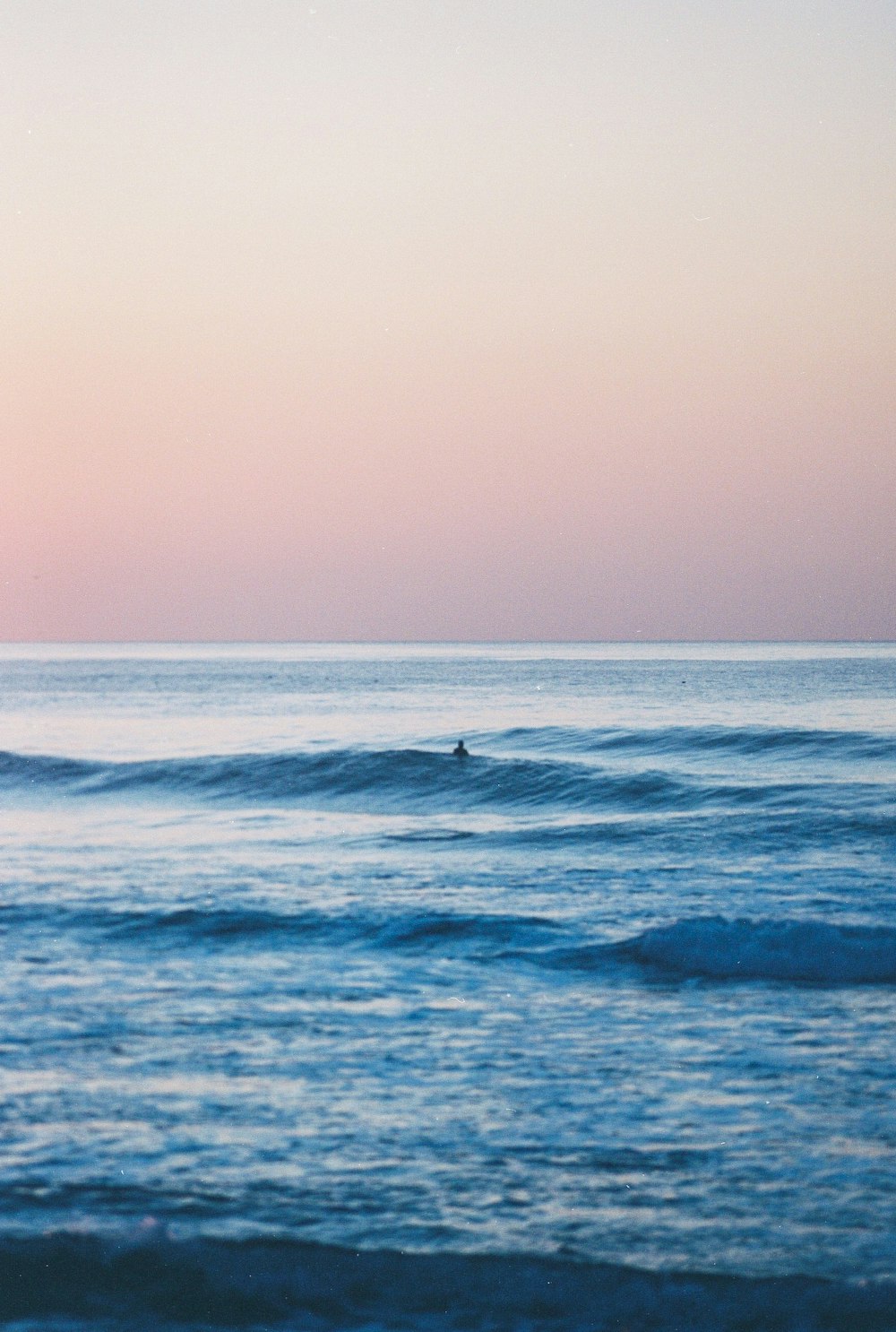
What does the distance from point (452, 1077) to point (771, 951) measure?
13.9ft

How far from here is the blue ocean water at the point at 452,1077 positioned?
488 cm

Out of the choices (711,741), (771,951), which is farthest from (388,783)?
(771,951)

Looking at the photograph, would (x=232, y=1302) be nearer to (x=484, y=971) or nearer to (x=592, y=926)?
(x=484, y=971)

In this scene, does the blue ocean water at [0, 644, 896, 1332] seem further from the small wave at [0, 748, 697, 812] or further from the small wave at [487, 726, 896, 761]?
the small wave at [487, 726, 896, 761]

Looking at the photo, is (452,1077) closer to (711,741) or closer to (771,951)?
(771,951)

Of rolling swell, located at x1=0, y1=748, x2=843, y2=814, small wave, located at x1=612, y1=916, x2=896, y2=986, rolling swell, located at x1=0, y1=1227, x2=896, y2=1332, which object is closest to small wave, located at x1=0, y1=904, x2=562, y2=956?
small wave, located at x1=612, y1=916, x2=896, y2=986

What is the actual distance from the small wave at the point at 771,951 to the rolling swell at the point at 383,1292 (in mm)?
5064

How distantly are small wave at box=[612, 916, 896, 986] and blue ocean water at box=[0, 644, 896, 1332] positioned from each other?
1.8 inches

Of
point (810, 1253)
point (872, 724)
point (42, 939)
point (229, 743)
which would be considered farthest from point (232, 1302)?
point (872, 724)

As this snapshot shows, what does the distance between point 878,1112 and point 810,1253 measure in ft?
5.78

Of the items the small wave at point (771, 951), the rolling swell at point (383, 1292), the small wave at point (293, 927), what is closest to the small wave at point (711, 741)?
the small wave at point (771, 951)

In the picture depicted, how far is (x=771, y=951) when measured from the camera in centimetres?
1040

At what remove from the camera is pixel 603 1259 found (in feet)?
16.4

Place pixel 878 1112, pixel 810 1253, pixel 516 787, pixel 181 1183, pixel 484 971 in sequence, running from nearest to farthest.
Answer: pixel 810 1253
pixel 181 1183
pixel 878 1112
pixel 484 971
pixel 516 787
